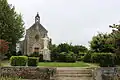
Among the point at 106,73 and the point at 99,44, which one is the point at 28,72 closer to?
the point at 106,73

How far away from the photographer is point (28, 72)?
16.9m

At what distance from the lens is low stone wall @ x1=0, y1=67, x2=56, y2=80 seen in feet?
55.2

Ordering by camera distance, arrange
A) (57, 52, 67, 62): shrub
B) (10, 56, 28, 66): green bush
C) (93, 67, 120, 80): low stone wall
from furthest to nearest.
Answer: (57, 52, 67, 62): shrub → (10, 56, 28, 66): green bush → (93, 67, 120, 80): low stone wall

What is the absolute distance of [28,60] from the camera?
59.4ft

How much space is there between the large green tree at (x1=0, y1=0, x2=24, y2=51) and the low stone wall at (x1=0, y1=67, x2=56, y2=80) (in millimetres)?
18053

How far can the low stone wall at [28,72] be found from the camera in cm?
1683

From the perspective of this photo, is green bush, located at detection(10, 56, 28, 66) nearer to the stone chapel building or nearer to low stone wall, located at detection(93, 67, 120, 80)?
low stone wall, located at detection(93, 67, 120, 80)

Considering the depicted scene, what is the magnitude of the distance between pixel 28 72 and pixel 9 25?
1932cm

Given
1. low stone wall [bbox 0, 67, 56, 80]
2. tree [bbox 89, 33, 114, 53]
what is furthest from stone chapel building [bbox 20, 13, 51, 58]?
low stone wall [bbox 0, 67, 56, 80]

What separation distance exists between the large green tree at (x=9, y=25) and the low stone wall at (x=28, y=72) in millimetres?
18053

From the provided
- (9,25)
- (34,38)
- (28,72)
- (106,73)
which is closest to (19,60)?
(28,72)

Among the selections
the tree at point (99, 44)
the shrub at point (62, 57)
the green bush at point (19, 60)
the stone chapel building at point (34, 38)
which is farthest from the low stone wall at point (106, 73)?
the stone chapel building at point (34, 38)

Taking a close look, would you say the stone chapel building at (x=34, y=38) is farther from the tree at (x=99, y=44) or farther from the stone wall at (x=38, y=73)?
the stone wall at (x=38, y=73)

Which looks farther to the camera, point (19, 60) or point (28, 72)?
point (19, 60)
